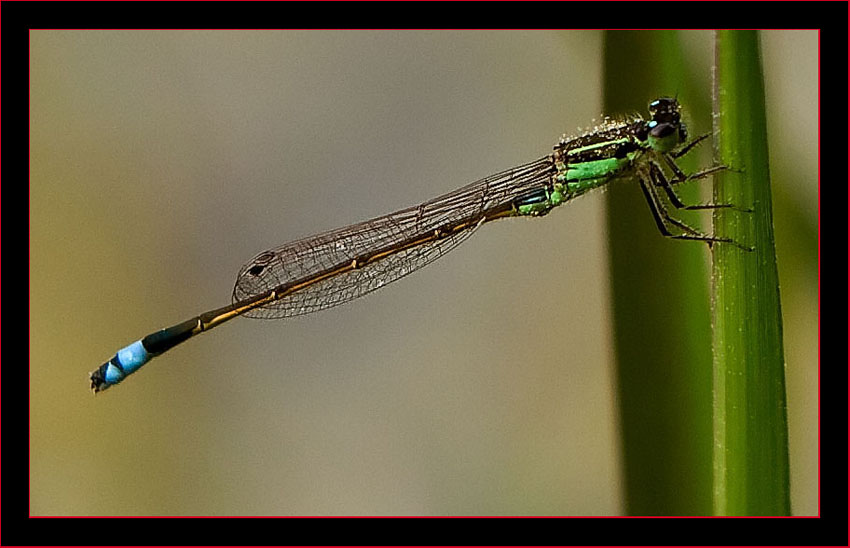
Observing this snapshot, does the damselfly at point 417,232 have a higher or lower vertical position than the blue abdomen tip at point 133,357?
higher

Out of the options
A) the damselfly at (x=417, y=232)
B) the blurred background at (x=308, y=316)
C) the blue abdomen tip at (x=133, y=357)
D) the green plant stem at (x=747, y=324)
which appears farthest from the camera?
the blurred background at (x=308, y=316)

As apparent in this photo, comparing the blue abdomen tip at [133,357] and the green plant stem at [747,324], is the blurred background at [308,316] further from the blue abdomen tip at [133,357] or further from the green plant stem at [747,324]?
the green plant stem at [747,324]

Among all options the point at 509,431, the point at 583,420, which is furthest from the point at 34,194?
the point at 583,420

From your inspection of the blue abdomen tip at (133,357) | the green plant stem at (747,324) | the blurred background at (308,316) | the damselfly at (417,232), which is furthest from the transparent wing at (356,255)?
the green plant stem at (747,324)

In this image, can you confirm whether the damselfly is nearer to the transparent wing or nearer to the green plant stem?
the transparent wing

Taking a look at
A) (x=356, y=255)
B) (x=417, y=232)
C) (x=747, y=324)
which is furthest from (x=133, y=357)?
(x=747, y=324)

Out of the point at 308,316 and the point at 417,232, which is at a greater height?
the point at 417,232

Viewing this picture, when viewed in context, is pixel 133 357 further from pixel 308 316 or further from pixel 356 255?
pixel 308 316
